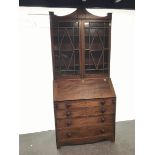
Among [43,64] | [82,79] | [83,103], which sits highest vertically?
[43,64]

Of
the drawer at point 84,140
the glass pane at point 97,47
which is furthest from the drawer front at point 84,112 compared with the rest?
the glass pane at point 97,47

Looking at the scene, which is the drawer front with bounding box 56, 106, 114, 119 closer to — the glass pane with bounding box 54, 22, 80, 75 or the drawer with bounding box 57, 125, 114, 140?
the drawer with bounding box 57, 125, 114, 140

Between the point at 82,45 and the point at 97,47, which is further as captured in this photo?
the point at 97,47

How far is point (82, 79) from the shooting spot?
2.71 meters

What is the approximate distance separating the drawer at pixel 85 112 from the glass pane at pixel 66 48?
629 millimetres

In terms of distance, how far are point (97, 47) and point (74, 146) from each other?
1683 millimetres

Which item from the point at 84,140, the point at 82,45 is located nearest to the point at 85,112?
the point at 84,140

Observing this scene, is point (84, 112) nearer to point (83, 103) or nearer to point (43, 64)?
point (83, 103)

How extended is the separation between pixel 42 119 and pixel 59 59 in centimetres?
123

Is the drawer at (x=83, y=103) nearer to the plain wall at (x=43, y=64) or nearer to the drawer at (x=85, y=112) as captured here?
the drawer at (x=85, y=112)

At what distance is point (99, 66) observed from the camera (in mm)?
2818

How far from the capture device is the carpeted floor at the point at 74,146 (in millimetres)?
2488

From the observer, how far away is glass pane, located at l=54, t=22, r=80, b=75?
2.61 meters

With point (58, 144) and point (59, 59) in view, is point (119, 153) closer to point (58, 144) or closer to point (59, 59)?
point (58, 144)
